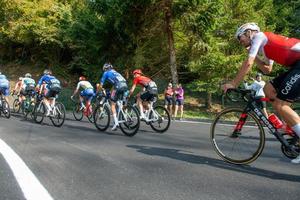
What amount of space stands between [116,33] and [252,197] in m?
22.4

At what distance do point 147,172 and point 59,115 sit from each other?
8.15 metres

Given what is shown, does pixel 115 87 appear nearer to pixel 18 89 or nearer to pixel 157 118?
pixel 157 118

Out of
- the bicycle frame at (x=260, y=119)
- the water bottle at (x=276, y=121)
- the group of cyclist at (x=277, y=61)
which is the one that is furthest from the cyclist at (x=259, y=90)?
the group of cyclist at (x=277, y=61)

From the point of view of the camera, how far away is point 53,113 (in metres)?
13.7

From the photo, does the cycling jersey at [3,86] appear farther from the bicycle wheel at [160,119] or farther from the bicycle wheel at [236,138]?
the bicycle wheel at [236,138]

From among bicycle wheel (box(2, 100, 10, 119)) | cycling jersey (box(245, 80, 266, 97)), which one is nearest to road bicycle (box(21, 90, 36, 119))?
bicycle wheel (box(2, 100, 10, 119))

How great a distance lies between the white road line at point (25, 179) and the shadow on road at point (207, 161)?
217cm

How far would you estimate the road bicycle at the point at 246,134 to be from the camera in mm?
5989

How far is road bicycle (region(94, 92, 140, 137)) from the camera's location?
34.3ft

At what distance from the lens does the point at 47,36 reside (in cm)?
3653

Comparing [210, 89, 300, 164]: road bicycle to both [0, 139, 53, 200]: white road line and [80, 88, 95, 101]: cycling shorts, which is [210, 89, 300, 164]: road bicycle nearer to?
[0, 139, 53, 200]: white road line

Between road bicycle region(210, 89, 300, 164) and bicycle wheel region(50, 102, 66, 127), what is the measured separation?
24.7 feet

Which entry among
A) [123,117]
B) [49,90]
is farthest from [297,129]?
[49,90]

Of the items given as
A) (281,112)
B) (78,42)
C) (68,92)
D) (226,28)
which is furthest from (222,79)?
(281,112)
